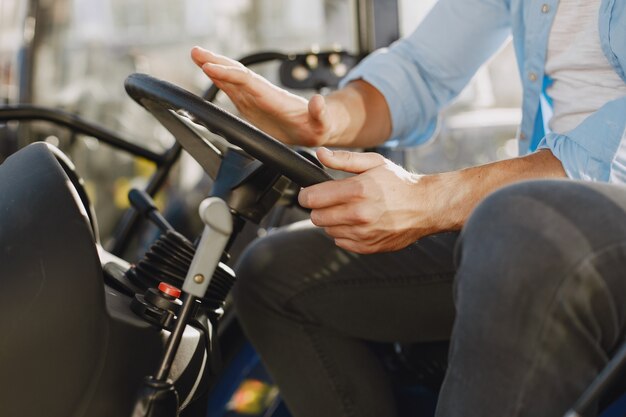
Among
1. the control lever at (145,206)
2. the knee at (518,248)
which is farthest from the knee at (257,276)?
the knee at (518,248)

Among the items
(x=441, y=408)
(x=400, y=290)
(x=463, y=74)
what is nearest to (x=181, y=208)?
(x=463, y=74)

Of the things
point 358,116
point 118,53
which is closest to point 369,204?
point 358,116

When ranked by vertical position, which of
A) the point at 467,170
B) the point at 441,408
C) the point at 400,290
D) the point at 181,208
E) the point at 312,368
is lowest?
the point at 181,208

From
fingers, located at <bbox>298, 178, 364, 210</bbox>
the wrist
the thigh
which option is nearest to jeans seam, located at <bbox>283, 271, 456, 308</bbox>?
the thigh

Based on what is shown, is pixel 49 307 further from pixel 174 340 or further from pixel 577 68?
pixel 577 68

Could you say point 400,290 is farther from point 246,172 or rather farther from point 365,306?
point 246,172

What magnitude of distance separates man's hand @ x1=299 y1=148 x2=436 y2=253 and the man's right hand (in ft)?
0.83

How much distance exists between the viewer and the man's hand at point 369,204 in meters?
0.90

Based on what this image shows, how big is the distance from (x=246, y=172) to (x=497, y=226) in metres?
0.37

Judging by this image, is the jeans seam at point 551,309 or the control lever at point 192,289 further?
the control lever at point 192,289

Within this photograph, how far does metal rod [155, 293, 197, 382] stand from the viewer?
32.2 inches

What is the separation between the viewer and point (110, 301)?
90 cm

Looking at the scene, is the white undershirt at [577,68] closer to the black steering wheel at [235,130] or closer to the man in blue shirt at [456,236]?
the man in blue shirt at [456,236]

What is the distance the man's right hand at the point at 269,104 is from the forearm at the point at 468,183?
10.5 inches
